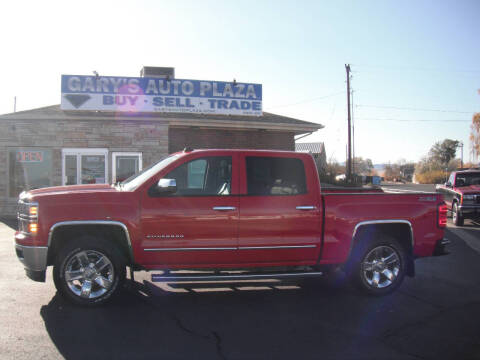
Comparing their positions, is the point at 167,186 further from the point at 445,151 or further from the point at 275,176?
the point at 445,151

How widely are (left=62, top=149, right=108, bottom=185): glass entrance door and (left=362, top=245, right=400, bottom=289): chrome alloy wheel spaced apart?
1124 cm

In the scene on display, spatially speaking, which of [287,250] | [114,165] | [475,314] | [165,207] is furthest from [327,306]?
[114,165]

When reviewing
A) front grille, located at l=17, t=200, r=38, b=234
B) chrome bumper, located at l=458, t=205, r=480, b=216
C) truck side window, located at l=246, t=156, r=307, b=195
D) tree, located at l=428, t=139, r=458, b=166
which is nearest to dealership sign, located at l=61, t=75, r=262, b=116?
chrome bumper, located at l=458, t=205, r=480, b=216

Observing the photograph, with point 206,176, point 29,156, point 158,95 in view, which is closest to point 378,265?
point 206,176

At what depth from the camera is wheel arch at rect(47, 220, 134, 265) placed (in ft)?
16.5

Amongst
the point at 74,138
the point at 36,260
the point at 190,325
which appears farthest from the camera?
the point at 74,138

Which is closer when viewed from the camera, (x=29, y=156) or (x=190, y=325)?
(x=190, y=325)

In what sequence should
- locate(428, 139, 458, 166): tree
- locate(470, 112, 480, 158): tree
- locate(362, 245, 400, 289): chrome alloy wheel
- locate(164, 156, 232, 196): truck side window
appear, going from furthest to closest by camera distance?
locate(428, 139, 458, 166): tree < locate(470, 112, 480, 158): tree < locate(362, 245, 400, 289): chrome alloy wheel < locate(164, 156, 232, 196): truck side window

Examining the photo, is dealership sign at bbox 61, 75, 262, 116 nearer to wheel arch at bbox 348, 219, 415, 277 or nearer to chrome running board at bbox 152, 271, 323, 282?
wheel arch at bbox 348, 219, 415, 277

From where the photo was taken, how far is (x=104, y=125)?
49.7ft

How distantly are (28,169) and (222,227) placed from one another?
12.1 meters

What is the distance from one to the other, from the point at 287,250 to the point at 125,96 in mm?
11524

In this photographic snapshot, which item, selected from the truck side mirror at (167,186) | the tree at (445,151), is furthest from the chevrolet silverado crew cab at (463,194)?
the tree at (445,151)

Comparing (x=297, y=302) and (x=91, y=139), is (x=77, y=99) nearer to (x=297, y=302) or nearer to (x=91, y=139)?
(x=91, y=139)
